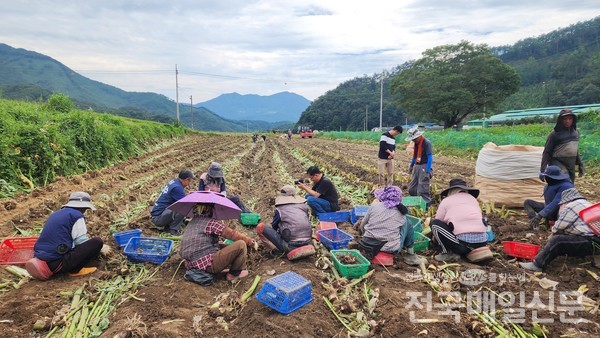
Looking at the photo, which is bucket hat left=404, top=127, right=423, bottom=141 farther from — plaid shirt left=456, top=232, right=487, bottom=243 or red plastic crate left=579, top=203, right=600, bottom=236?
red plastic crate left=579, top=203, right=600, bottom=236

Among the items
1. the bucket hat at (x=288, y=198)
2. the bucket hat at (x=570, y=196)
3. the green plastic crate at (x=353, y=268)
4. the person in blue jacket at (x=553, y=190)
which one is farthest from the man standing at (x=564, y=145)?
the bucket hat at (x=288, y=198)

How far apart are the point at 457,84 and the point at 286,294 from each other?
146 feet

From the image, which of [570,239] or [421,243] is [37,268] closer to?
[421,243]

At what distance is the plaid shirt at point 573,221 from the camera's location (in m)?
4.39

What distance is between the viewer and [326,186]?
6.83m

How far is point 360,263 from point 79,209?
3.84 meters

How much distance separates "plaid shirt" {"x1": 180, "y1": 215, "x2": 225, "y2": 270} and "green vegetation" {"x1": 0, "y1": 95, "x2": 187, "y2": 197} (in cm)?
630

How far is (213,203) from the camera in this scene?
4.40 m

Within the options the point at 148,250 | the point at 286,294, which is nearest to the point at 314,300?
the point at 286,294

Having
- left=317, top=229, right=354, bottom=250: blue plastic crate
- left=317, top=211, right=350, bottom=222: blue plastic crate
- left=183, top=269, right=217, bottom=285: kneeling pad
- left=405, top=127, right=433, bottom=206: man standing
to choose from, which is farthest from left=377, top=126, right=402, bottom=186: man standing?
left=183, top=269, right=217, bottom=285: kneeling pad

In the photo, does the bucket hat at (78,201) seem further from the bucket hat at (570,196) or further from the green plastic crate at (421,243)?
the bucket hat at (570,196)

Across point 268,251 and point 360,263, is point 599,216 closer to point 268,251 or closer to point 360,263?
point 360,263

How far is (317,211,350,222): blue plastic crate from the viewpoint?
6.66 meters

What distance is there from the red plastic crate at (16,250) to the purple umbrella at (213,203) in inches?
92.1
